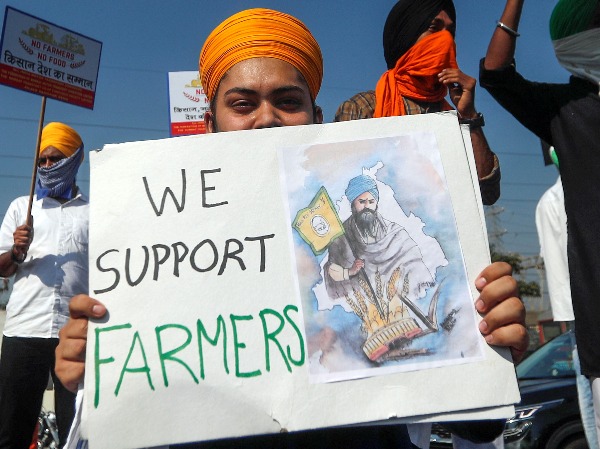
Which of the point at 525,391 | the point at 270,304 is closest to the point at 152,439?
the point at 270,304

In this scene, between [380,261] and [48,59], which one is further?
[48,59]

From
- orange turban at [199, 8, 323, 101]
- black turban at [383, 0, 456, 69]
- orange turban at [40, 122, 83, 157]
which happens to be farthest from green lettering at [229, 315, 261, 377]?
orange turban at [40, 122, 83, 157]

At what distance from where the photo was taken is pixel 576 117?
7.59ft

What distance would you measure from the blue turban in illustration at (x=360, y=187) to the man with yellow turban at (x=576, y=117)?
1.04 meters

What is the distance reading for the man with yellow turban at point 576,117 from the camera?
2.21 metres

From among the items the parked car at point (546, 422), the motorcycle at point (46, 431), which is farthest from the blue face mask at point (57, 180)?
the parked car at point (546, 422)

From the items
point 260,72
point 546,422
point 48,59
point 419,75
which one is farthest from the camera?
point 546,422

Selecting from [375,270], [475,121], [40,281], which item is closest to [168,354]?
[375,270]

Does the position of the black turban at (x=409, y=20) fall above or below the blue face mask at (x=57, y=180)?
below

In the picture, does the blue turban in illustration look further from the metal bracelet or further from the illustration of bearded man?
the metal bracelet

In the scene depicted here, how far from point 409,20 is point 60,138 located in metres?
2.82

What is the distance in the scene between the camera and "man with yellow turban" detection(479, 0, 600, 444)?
221 centimetres

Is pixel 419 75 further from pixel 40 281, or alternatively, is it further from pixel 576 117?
pixel 40 281

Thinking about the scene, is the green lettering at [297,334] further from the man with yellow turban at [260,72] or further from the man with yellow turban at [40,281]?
the man with yellow turban at [40,281]
